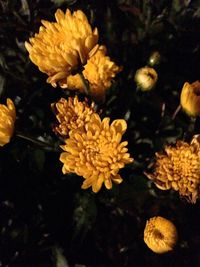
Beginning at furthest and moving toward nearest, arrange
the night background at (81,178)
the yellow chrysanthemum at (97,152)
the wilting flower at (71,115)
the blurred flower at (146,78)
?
the night background at (81,178), the blurred flower at (146,78), the wilting flower at (71,115), the yellow chrysanthemum at (97,152)

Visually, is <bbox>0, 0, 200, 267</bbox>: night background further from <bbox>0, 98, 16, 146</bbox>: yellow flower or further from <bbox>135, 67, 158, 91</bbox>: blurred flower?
<bbox>0, 98, 16, 146</bbox>: yellow flower

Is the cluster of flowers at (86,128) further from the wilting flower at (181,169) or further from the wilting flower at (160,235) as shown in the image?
the wilting flower at (160,235)

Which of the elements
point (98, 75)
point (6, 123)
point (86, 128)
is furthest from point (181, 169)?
point (6, 123)

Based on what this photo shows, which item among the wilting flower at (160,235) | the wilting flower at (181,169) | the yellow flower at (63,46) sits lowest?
the wilting flower at (160,235)

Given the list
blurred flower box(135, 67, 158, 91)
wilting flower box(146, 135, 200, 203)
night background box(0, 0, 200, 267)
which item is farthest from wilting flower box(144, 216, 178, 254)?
blurred flower box(135, 67, 158, 91)

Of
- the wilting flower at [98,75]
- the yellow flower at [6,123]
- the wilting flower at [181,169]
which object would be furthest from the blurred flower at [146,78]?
the yellow flower at [6,123]

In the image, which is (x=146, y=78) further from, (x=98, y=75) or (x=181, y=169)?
(x=181, y=169)

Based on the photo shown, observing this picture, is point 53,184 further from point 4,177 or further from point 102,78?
point 102,78
